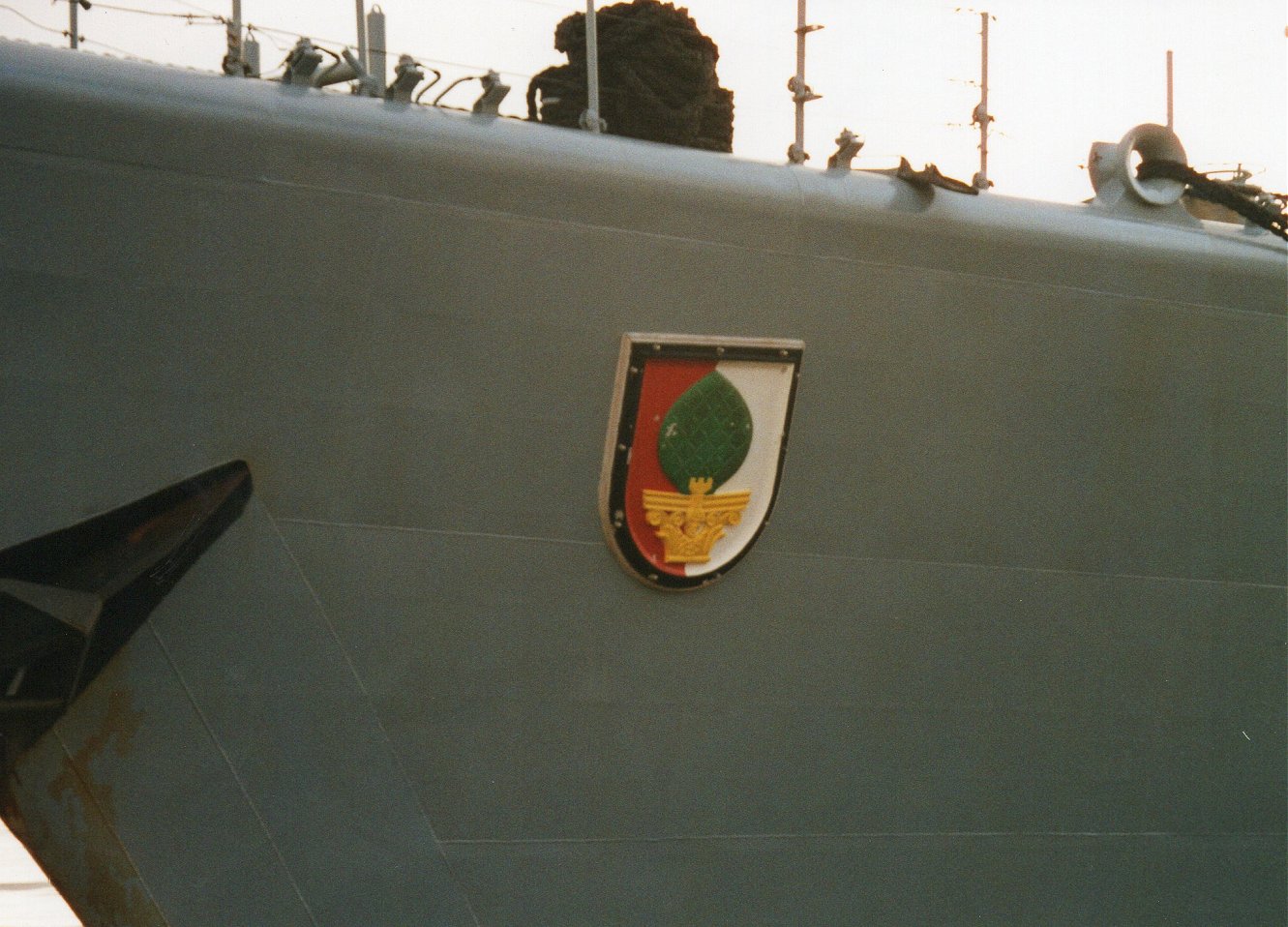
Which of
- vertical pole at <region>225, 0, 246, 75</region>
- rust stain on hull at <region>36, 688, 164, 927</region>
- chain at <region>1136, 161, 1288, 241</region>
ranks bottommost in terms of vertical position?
rust stain on hull at <region>36, 688, 164, 927</region>

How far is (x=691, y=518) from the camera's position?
4.34 meters

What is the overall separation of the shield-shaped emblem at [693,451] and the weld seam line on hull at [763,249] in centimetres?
29

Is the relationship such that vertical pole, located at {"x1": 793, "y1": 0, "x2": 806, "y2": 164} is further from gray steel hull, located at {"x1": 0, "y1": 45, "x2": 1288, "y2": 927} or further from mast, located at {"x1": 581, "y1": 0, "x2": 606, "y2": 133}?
mast, located at {"x1": 581, "y1": 0, "x2": 606, "y2": 133}

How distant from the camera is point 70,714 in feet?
12.3

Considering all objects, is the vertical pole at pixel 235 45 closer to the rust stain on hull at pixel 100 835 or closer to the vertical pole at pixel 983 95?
the rust stain on hull at pixel 100 835

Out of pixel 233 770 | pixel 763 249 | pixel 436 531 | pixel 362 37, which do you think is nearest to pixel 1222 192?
pixel 763 249

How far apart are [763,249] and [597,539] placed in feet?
3.20

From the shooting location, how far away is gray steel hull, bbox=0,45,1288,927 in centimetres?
379

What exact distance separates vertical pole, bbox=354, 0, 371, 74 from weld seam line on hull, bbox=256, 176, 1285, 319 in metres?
0.54

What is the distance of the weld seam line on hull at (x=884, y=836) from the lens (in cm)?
420

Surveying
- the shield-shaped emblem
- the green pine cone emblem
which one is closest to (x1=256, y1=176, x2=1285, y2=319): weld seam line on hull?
the shield-shaped emblem

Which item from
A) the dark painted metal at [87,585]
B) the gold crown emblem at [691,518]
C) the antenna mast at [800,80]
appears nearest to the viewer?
the dark painted metal at [87,585]

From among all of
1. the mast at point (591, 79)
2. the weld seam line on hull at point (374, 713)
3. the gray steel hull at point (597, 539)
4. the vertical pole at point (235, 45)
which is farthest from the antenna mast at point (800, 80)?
the weld seam line on hull at point (374, 713)

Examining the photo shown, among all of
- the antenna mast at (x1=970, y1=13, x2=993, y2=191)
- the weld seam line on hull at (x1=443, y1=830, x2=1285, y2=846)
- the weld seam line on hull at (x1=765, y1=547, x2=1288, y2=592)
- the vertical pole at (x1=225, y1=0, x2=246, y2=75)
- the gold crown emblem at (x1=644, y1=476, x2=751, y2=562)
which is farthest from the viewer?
the antenna mast at (x1=970, y1=13, x2=993, y2=191)
